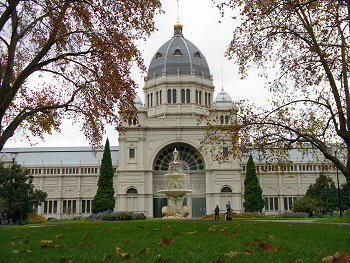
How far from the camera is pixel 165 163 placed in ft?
219

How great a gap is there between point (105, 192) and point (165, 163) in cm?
1594

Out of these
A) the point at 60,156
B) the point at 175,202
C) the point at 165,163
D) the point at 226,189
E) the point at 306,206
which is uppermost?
the point at 60,156

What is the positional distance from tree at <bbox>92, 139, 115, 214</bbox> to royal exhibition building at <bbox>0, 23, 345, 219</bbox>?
736 cm

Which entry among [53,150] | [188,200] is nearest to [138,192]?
[188,200]

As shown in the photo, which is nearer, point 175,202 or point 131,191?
point 175,202

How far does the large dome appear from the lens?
73.8 meters

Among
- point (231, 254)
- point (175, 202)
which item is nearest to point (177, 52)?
point (175, 202)

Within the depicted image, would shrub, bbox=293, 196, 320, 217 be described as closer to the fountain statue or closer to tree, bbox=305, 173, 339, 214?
tree, bbox=305, 173, 339, 214

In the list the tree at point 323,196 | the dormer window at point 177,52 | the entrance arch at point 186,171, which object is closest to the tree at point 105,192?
the entrance arch at point 186,171

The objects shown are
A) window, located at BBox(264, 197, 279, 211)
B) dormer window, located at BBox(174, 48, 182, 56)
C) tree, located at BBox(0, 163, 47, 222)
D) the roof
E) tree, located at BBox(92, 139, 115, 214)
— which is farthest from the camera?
the roof

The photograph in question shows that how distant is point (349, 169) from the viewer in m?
16.8

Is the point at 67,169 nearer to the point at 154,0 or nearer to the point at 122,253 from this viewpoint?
the point at 154,0

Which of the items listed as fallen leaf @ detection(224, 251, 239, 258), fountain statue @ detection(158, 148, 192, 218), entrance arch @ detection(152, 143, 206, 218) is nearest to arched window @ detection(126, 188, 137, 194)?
entrance arch @ detection(152, 143, 206, 218)

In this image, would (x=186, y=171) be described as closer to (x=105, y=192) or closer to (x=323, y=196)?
(x=105, y=192)
